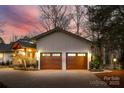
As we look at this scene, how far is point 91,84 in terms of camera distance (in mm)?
20766

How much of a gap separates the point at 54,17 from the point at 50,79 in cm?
369

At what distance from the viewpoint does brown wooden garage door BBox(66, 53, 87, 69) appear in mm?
23484

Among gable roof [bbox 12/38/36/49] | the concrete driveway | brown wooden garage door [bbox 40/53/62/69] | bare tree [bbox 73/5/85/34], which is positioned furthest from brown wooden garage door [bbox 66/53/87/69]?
gable roof [bbox 12/38/36/49]

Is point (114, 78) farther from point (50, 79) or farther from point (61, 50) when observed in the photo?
point (61, 50)

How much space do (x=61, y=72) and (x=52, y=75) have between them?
0.90m

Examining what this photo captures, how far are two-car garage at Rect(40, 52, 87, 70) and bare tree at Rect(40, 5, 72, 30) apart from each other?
177 centimetres

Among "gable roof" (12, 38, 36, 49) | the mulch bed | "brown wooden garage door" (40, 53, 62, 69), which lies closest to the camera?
the mulch bed

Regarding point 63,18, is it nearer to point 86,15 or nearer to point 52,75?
point 86,15

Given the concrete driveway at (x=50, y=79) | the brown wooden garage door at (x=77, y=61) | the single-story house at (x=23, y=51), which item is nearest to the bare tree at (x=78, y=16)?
the brown wooden garage door at (x=77, y=61)

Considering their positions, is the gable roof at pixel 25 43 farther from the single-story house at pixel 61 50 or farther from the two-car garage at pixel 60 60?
the two-car garage at pixel 60 60

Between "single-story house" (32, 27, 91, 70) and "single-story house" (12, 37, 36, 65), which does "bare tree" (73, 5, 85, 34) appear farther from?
"single-story house" (12, 37, 36, 65)

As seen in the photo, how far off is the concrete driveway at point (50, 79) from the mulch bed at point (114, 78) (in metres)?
0.32
